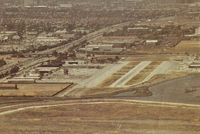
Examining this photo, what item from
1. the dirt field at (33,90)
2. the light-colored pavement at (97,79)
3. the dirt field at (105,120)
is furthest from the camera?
the light-colored pavement at (97,79)

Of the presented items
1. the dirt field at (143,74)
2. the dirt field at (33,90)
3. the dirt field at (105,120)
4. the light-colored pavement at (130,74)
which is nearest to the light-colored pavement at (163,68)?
the dirt field at (143,74)

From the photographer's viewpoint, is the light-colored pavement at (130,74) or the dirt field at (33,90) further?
the light-colored pavement at (130,74)

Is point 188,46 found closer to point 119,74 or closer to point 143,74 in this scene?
point 143,74

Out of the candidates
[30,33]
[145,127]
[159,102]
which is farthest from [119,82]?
[30,33]

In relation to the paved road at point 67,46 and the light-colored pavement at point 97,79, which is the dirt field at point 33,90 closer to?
the light-colored pavement at point 97,79

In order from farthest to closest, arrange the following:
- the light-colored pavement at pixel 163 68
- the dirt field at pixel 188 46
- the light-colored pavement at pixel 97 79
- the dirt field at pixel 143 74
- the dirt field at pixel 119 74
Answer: the dirt field at pixel 188 46, the light-colored pavement at pixel 163 68, the dirt field at pixel 143 74, the dirt field at pixel 119 74, the light-colored pavement at pixel 97 79

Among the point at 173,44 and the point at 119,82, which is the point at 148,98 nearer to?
the point at 119,82

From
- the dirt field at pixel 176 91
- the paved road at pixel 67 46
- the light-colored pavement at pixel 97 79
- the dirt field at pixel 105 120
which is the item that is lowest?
the paved road at pixel 67 46

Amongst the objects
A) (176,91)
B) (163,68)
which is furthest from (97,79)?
(176,91)
